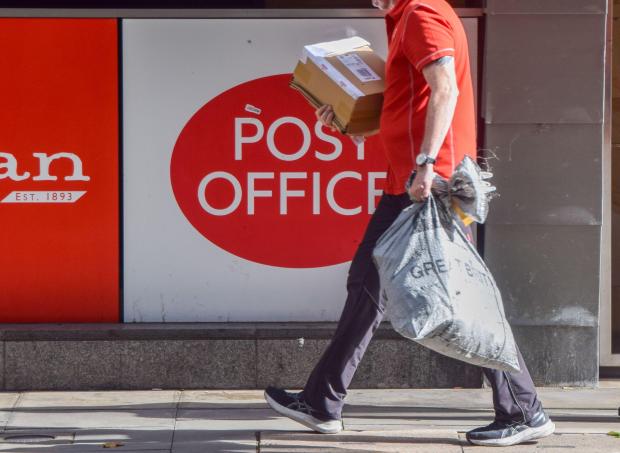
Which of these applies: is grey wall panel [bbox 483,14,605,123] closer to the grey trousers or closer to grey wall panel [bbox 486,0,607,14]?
grey wall panel [bbox 486,0,607,14]

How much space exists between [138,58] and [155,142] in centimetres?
44

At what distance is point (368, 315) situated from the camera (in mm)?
5340

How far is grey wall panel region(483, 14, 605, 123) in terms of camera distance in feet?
20.6

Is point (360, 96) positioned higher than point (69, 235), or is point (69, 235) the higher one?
point (360, 96)

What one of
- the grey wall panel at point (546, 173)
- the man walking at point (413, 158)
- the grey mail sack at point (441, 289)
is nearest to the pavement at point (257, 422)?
the man walking at point (413, 158)

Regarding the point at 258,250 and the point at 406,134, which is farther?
the point at 258,250

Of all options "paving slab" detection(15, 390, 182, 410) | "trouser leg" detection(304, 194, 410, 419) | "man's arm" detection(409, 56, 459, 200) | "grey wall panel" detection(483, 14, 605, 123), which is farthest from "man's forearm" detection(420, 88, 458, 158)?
"paving slab" detection(15, 390, 182, 410)

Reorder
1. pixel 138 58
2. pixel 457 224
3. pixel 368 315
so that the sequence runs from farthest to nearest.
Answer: pixel 138 58
pixel 368 315
pixel 457 224

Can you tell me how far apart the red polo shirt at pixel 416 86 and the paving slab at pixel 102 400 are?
5.92ft

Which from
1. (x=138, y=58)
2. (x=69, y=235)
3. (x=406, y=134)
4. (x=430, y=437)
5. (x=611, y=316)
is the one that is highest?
(x=138, y=58)

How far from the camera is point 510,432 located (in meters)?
5.38

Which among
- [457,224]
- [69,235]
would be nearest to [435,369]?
[457,224]

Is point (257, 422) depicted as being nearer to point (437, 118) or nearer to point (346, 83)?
point (346, 83)

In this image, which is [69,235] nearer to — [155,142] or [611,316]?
[155,142]
